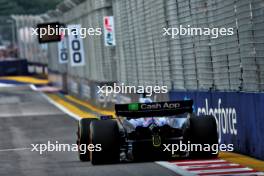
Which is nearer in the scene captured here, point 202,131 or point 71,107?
point 202,131

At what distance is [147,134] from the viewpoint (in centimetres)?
1631

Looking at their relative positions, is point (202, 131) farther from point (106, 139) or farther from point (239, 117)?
point (239, 117)

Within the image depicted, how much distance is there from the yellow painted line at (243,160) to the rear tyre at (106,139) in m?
2.04

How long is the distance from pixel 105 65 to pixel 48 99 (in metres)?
10.2

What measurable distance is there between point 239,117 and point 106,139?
2.95 meters

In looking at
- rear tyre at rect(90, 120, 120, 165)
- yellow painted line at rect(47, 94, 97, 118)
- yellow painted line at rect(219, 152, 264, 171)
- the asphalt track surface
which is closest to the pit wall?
yellow painted line at rect(219, 152, 264, 171)

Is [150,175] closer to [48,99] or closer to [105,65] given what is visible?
[105,65]

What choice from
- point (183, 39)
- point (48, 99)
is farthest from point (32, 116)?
point (183, 39)

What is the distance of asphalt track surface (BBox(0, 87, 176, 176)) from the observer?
50.7ft

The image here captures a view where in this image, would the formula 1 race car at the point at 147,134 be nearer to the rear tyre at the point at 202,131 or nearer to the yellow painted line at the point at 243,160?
the rear tyre at the point at 202,131

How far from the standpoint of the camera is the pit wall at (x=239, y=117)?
1644 centimetres

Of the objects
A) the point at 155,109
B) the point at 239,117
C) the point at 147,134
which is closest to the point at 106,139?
the point at 147,134

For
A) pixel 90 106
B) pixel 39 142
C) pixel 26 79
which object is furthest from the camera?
pixel 26 79

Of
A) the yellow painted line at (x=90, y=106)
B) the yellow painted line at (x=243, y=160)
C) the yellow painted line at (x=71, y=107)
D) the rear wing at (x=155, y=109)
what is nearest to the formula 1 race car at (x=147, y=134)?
the rear wing at (x=155, y=109)
